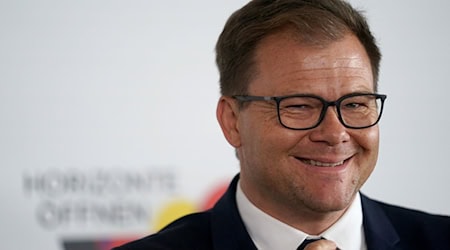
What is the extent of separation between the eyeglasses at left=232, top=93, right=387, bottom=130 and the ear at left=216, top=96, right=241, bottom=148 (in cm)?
17

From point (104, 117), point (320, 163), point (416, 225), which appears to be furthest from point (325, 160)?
point (104, 117)

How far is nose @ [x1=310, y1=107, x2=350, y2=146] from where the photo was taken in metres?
1.37

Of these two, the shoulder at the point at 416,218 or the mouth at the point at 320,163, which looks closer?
the mouth at the point at 320,163

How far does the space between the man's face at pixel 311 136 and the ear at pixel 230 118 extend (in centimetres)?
9

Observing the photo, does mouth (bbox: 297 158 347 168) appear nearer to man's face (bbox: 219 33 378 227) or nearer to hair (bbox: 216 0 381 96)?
man's face (bbox: 219 33 378 227)

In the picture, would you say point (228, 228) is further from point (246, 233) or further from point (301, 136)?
point (301, 136)

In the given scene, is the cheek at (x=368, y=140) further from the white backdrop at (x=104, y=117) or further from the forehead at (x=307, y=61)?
the white backdrop at (x=104, y=117)

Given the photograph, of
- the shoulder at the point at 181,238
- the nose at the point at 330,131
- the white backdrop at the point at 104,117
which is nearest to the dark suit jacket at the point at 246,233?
the shoulder at the point at 181,238

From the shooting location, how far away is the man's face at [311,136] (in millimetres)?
1399

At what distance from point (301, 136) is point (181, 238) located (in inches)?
14.5

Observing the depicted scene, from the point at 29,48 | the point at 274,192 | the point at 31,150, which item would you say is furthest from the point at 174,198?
the point at 274,192

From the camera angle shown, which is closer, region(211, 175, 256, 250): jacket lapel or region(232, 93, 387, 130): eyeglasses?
region(232, 93, 387, 130): eyeglasses

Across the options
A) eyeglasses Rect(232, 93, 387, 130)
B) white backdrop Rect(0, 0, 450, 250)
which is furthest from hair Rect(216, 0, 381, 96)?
white backdrop Rect(0, 0, 450, 250)

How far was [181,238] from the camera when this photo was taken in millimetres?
1567
